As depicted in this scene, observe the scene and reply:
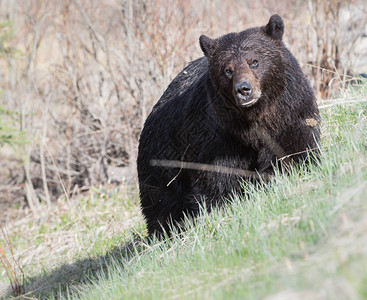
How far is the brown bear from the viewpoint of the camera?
4770mm

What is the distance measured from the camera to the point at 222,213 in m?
4.47

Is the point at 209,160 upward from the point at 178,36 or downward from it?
downward

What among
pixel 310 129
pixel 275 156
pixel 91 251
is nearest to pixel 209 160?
pixel 275 156

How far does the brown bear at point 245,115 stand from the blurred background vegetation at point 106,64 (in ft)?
13.6

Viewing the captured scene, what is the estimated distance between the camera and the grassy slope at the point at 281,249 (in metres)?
2.34

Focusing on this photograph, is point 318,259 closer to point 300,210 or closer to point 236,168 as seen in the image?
point 300,210

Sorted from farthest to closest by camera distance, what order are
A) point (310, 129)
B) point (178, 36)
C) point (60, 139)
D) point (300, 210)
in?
point (60, 139) < point (178, 36) < point (310, 129) < point (300, 210)

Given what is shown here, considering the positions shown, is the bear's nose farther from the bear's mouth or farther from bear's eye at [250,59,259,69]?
bear's eye at [250,59,259,69]

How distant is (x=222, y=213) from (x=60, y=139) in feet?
23.3

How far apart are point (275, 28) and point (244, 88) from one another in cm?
82

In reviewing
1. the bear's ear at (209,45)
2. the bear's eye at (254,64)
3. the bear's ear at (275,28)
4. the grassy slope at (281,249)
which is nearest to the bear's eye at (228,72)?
the bear's eye at (254,64)

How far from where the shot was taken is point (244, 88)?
178 inches

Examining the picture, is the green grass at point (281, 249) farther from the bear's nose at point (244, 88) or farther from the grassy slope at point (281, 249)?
the bear's nose at point (244, 88)

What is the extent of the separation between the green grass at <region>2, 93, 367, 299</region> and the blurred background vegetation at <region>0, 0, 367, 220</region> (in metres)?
5.00
